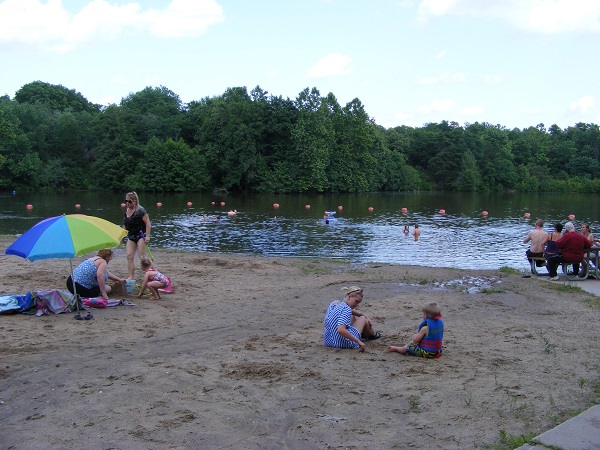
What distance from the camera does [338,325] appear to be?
757 cm

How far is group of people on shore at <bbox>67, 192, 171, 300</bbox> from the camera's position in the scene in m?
9.90

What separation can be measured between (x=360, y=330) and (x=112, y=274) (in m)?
5.35

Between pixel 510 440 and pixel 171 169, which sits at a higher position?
pixel 171 169

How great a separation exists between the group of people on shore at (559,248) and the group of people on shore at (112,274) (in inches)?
365

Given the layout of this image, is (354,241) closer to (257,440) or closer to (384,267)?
(384,267)

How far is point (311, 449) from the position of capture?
4.69m

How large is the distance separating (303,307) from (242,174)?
6118cm

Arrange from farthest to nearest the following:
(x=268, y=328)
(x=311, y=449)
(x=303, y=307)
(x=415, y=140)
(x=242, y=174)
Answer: (x=415, y=140)
(x=242, y=174)
(x=303, y=307)
(x=268, y=328)
(x=311, y=449)

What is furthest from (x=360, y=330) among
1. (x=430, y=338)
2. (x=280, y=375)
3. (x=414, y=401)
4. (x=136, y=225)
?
(x=136, y=225)

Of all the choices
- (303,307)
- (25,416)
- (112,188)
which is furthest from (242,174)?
(25,416)

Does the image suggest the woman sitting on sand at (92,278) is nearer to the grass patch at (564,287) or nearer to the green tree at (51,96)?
the grass patch at (564,287)

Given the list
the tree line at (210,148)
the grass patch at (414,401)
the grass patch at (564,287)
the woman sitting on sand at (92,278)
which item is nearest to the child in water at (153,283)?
the woman sitting on sand at (92,278)

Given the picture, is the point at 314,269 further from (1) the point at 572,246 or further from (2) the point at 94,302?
(2) the point at 94,302

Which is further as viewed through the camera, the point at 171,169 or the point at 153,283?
the point at 171,169
